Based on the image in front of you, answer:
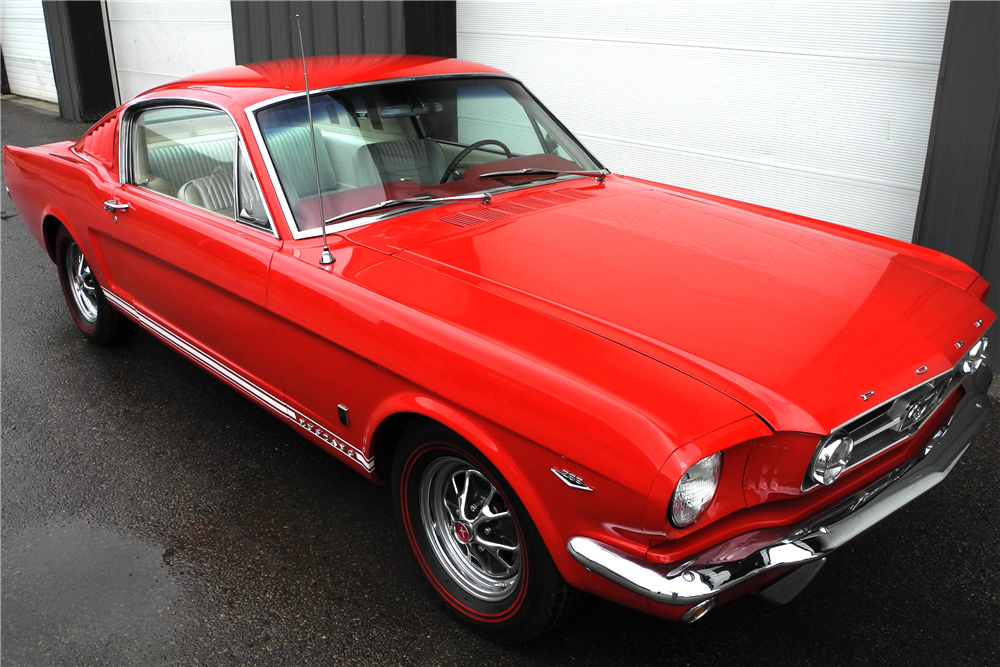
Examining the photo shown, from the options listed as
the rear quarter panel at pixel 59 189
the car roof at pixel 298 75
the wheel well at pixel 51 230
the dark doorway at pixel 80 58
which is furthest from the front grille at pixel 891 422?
the dark doorway at pixel 80 58

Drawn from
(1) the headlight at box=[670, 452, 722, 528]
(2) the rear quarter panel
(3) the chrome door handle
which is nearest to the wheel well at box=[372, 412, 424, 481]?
(1) the headlight at box=[670, 452, 722, 528]

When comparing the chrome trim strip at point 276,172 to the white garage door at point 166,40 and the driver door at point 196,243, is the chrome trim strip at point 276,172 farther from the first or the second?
the white garage door at point 166,40

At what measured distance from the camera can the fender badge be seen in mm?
1809

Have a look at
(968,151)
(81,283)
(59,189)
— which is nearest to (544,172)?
(968,151)

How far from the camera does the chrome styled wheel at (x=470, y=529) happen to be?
7.45 feet

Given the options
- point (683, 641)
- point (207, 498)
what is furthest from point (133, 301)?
point (683, 641)

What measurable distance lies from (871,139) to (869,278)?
2.34 meters

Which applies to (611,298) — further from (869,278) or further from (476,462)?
(869,278)

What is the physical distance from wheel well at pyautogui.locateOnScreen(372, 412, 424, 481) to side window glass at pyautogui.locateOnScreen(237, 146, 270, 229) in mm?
856

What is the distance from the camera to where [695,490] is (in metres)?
1.78

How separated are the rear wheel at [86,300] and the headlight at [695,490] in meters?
3.32

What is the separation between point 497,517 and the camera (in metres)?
2.22

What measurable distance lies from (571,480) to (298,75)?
2.13m

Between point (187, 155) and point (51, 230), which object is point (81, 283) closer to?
point (51, 230)
